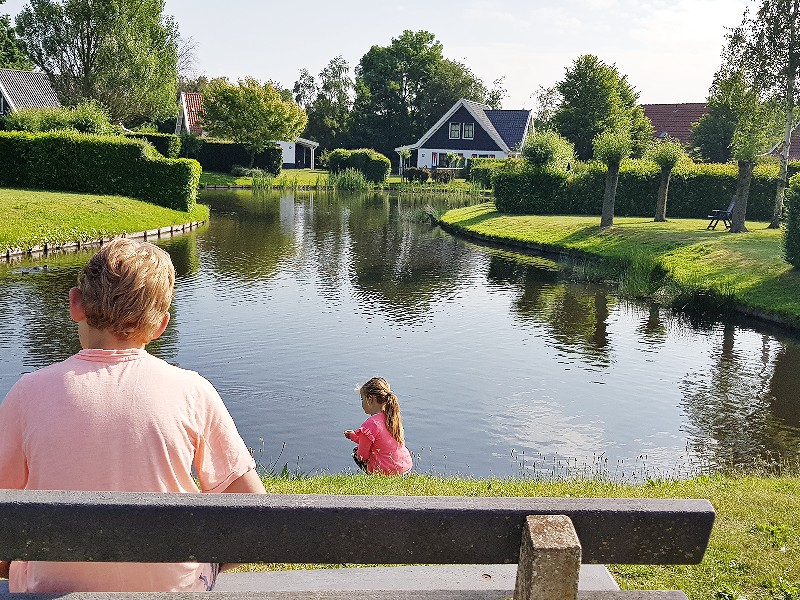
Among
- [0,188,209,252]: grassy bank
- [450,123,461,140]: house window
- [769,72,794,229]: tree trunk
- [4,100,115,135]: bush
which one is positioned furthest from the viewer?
[450,123,461,140]: house window

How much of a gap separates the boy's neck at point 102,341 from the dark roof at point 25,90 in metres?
66.3

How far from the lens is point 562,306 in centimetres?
1895

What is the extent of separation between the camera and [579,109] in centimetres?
5544

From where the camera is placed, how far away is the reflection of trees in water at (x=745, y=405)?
33.5ft

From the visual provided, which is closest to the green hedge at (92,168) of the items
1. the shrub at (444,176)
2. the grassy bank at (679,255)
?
the grassy bank at (679,255)

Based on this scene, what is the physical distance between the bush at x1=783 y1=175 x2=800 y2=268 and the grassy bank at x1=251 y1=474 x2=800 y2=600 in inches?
526

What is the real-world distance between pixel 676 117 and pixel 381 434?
62.1m

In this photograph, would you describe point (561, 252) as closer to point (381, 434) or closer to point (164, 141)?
point (381, 434)

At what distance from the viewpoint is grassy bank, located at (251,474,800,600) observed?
15.0 feet

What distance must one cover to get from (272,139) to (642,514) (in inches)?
2469

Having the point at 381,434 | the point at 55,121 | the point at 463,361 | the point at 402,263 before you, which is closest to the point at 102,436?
the point at 381,434

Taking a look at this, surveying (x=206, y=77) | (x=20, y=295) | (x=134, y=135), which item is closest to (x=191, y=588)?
(x=20, y=295)

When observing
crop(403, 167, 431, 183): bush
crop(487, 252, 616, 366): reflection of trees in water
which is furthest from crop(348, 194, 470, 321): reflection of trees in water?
crop(403, 167, 431, 183): bush

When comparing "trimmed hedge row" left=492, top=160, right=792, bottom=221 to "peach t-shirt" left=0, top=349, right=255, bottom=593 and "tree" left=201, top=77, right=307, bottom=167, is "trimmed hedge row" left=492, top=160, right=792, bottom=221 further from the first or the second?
"peach t-shirt" left=0, top=349, right=255, bottom=593
